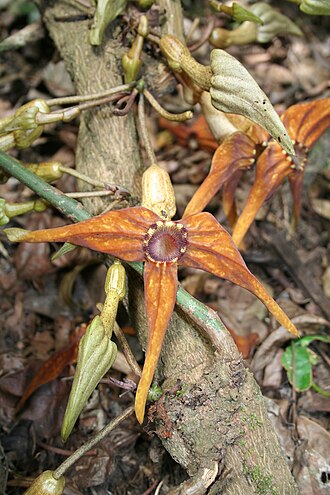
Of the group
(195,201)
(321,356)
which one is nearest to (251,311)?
(321,356)

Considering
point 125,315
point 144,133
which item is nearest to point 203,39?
point 144,133

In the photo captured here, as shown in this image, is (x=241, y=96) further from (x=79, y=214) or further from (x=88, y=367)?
(x=88, y=367)

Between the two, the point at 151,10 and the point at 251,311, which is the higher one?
the point at 151,10

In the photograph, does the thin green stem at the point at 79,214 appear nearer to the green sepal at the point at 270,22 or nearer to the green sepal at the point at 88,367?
the green sepal at the point at 88,367

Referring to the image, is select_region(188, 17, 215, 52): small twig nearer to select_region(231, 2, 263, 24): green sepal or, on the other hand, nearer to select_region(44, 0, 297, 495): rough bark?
select_region(231, 2, 263, 24): green sepal

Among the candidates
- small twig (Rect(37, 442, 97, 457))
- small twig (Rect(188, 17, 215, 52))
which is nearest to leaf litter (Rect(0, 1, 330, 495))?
small twig (Rect(37, 442, 97, 457))

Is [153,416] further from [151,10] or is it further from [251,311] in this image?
[151,10]

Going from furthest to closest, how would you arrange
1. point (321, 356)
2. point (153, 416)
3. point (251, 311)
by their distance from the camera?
point (251, 311), point (321, 356), point (153, 416)

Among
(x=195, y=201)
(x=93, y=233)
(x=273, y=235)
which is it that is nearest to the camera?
(x=93, y=233)

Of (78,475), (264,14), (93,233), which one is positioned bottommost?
(78,475)
